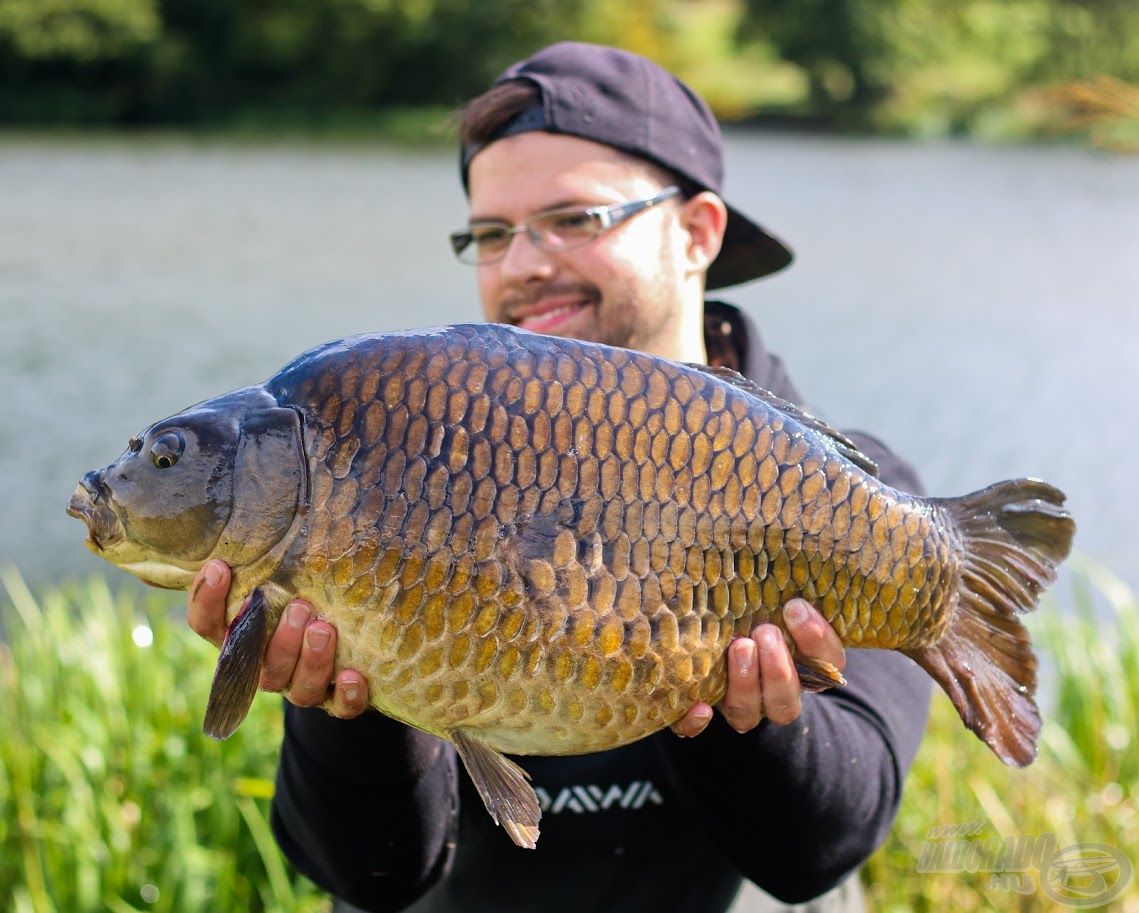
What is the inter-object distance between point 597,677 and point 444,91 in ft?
81.6

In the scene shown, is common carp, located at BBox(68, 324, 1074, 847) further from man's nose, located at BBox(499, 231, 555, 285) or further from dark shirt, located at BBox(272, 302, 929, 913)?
man's nose, located at BBox(499, 231, 555, 285)

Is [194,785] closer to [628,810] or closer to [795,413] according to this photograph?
[628,810]

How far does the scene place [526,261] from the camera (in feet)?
6.06

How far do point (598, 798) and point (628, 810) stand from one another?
0.15 feet

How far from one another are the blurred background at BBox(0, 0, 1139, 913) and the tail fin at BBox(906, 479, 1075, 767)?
127cm

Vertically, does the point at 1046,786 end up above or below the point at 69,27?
above

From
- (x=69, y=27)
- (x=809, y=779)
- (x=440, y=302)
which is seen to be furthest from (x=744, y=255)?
(x=69, y=27)

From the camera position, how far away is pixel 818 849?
152cm

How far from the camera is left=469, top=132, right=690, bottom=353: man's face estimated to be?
6.03 feet

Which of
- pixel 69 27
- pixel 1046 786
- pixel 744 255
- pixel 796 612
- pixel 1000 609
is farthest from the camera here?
pixel 69 27

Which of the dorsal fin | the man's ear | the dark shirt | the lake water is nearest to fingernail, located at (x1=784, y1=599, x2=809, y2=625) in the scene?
the dorsal fin

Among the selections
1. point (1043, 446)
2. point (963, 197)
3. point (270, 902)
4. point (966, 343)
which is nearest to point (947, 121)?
point (963, 197)

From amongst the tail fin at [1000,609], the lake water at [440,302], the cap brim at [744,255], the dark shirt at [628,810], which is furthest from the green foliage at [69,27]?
the tail fin at [1000,609]

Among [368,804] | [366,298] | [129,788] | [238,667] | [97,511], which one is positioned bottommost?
[366,298]
